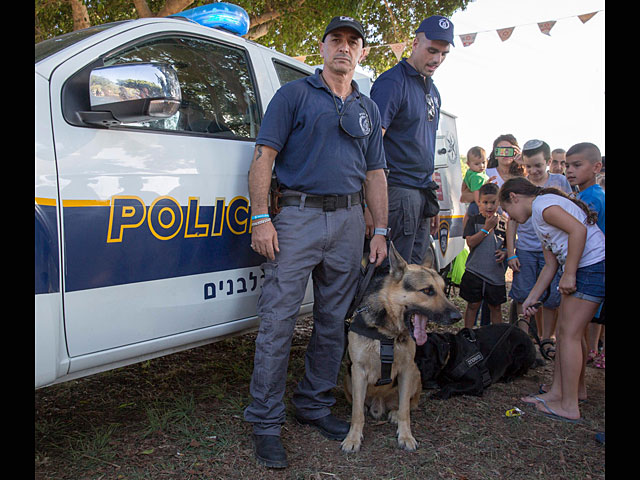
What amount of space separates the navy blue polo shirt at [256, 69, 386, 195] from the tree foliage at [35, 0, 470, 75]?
528cm

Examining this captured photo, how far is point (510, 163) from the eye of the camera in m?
5.40

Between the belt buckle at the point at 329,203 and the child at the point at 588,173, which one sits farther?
the child at the point at 588,173

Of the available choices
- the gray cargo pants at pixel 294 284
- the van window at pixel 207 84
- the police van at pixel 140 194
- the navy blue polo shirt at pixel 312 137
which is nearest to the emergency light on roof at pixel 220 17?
the police van at pixel 140 194

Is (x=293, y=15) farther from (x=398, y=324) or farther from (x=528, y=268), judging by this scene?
(x=398, y=324)

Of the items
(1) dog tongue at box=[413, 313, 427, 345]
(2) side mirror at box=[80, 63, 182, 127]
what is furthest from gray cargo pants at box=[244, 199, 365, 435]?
(2) side mirror at box=[80, 63, 182, 127]

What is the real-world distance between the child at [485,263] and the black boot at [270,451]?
103 inches

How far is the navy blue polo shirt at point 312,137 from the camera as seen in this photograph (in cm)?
260

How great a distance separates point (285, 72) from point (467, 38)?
6.33m

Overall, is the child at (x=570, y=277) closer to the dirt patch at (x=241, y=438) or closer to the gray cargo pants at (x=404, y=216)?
the dirt patch at (x=241, y=438)

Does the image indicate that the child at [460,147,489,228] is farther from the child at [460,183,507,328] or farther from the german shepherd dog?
the german shepherd dog

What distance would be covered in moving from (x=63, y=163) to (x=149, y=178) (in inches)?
15.0

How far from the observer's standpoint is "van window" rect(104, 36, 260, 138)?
8.38 feet

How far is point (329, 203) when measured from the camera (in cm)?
265
